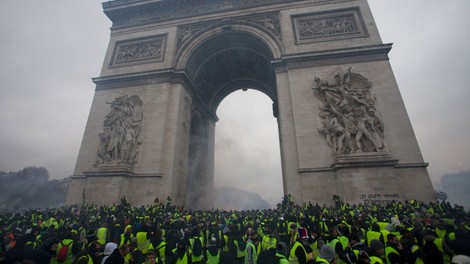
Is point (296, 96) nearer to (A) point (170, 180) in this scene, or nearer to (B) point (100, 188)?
(A) point (170, 180)

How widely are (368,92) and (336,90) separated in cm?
186

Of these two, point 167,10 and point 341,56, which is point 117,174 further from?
point 341,56

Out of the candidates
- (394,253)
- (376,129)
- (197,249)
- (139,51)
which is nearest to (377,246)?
(394,253)

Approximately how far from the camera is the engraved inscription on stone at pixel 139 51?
703 inches

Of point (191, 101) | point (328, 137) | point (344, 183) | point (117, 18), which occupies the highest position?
point (117, 18)

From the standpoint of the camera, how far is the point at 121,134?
48.7 feet

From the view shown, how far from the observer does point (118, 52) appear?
1867 cm

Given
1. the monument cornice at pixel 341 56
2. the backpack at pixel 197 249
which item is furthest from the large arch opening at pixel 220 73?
the backpack at pixel 197 249

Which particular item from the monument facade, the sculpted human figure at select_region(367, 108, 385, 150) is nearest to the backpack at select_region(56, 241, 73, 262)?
the monument facade

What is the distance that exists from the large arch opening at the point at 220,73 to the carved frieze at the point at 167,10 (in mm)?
2614

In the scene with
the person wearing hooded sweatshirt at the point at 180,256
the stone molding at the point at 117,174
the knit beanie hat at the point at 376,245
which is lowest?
the person wearing hooded sweatshirt at the point at 180,256

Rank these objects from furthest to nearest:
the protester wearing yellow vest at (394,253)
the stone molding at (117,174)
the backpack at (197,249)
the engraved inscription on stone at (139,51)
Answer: the engraved inscription on stone at (139,51) → the stone molding at (117,174) → the backpack at (197,249) → the protester wearing yellow vest at (394,253)

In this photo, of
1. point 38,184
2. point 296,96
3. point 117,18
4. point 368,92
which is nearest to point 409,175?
point 368,92

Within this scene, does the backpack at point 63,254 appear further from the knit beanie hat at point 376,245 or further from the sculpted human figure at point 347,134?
the sculpted human figure at point 347,134
